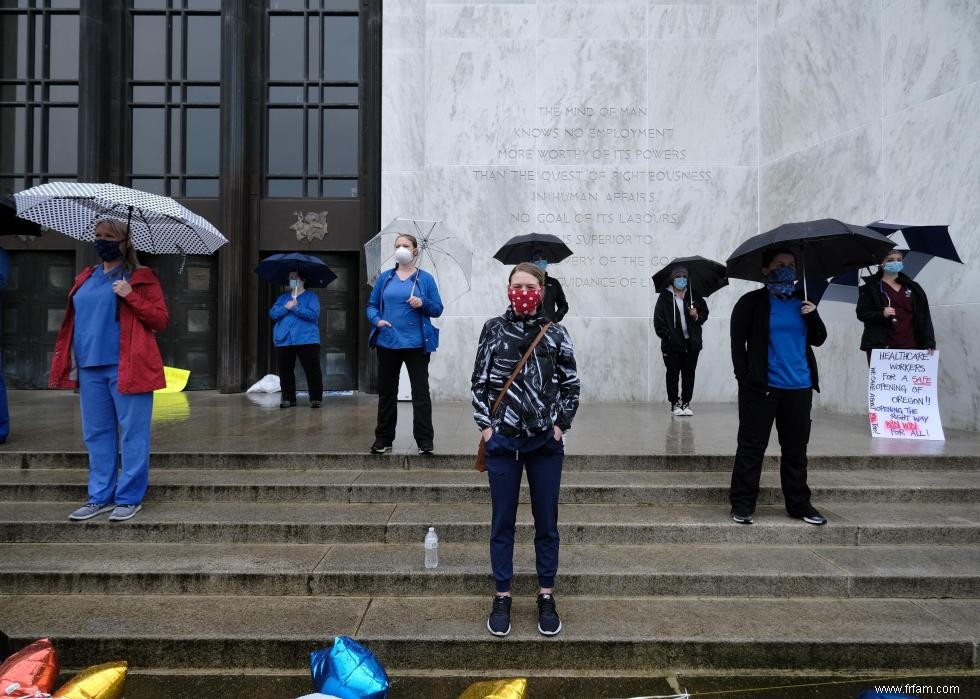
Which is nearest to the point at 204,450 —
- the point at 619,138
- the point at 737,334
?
the point at 737,334

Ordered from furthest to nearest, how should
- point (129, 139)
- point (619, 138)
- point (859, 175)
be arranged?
point (129, 139) → point (619, 138) → point (859, 175)

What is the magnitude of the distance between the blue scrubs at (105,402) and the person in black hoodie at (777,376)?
15.0 feet

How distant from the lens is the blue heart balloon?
2312mm

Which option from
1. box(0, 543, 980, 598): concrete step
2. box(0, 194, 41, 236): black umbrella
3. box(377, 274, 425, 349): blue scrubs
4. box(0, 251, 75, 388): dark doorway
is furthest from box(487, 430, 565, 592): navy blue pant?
box(0, 251, 75, 388): dark doorway

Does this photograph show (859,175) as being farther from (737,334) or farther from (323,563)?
(323,563)

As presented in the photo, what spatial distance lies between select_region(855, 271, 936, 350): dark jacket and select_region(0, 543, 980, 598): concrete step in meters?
3.44

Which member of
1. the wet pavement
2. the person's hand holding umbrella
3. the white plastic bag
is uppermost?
the person's hand holding umbrella

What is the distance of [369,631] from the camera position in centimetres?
350

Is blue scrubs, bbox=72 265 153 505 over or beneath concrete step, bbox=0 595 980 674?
over

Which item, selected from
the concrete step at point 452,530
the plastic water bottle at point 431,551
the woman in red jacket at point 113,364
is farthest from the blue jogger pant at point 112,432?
the plastic water bottle at point 431,551

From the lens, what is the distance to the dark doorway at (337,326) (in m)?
12.0

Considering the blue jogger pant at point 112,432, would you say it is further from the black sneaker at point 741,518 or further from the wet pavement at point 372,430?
the black sneaker at point 741,518

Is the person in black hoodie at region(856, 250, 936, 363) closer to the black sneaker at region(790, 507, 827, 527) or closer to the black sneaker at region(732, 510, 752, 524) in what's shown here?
the black sneaker at region(790, 507, 827, 527)

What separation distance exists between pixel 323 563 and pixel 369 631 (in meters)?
0.81
